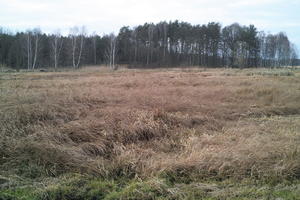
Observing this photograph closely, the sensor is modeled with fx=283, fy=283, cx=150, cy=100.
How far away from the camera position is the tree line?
53562mm

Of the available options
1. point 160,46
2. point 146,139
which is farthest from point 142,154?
point 160,46

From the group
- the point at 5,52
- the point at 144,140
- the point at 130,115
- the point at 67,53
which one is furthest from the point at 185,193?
the point at 5,52

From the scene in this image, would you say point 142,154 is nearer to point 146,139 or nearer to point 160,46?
point 146,139

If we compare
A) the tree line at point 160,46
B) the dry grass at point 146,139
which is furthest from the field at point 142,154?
the tree line at point 160,46

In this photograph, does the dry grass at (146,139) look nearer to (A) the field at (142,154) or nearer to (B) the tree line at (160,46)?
(A) the field at (142,154)

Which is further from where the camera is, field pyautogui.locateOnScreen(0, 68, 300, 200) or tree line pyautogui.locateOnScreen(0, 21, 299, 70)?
tree line pyautogui.locateOnScreen(0, 21, 299, 70)

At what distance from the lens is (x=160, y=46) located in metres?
61.2

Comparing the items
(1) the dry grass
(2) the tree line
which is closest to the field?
(1) the dry grass

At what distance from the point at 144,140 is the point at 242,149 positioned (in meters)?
2.21

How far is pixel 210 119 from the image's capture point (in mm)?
8383

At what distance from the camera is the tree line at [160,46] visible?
176 feet

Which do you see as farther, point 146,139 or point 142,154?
point 146,139

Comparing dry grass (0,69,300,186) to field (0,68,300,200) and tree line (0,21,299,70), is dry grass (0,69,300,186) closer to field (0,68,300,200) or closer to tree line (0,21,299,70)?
field (0,68,300,200)

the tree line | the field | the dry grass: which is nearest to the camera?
the field
